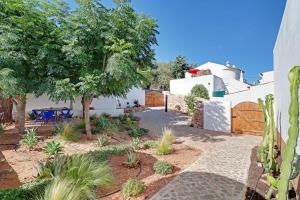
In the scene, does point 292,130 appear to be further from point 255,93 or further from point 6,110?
point 6,110

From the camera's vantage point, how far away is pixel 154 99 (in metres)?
38.1

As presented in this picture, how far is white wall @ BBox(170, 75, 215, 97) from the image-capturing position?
31.9 meters

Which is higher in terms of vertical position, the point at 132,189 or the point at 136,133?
the point at 136,133

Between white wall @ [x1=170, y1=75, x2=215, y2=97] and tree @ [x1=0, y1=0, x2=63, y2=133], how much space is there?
2264 centimetres

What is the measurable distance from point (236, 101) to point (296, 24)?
12.0 m

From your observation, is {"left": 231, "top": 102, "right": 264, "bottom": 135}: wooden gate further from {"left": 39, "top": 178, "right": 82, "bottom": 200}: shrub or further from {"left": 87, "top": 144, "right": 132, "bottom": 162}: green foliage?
{"left": 39, "top": 178, "right": 82, "bottom": 200}: shrub

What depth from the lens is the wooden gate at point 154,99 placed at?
37787mm

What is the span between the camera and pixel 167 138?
454 inches

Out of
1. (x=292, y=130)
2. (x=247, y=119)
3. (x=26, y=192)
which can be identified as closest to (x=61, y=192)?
(x=26, y=192)

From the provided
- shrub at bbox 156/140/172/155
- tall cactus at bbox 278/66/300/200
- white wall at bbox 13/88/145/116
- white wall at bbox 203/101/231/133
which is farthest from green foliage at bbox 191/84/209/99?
tall cactus at bbox 278/66/300/200

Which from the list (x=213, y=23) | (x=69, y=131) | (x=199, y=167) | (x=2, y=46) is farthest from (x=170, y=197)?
(x=213, y=23)

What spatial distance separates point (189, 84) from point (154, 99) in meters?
6.21

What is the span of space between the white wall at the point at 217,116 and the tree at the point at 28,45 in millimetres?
11351

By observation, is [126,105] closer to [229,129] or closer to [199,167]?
[229,129]
